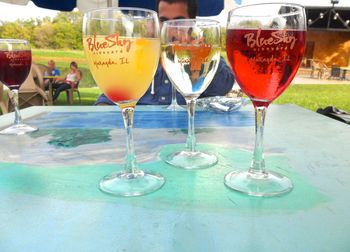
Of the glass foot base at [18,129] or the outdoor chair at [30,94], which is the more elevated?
the glass foot base at [18,129]

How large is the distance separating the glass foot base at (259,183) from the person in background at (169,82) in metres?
1.06

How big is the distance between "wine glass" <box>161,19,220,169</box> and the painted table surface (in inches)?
1.7

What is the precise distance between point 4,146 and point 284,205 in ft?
1.91

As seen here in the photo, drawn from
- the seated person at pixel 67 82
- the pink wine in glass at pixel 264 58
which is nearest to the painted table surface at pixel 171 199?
the pink wine in glass at pixel 264 58

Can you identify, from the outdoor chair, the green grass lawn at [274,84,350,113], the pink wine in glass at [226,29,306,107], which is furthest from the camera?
the green grass lawn at [274,84,350,113]

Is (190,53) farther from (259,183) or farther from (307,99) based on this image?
(307,99)

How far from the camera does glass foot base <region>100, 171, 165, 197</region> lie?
0.45 meters

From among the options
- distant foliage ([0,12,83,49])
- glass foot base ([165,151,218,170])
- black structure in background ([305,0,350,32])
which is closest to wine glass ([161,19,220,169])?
glass foot base ([165,151,218,170])

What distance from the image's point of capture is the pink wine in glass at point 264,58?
0.44 meters

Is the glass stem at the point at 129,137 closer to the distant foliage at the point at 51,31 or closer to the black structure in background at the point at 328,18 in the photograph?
the distant foliage at the point at 51,31

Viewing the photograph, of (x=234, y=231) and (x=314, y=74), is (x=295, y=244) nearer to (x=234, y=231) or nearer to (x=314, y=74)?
(x=234, y=231)

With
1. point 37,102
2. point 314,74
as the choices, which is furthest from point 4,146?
point 314,74

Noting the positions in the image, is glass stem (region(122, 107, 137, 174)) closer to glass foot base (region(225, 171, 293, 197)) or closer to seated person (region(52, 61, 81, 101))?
glass foot base (region(225, 171, 293, 197))

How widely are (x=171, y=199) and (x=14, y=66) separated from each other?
665 mm
